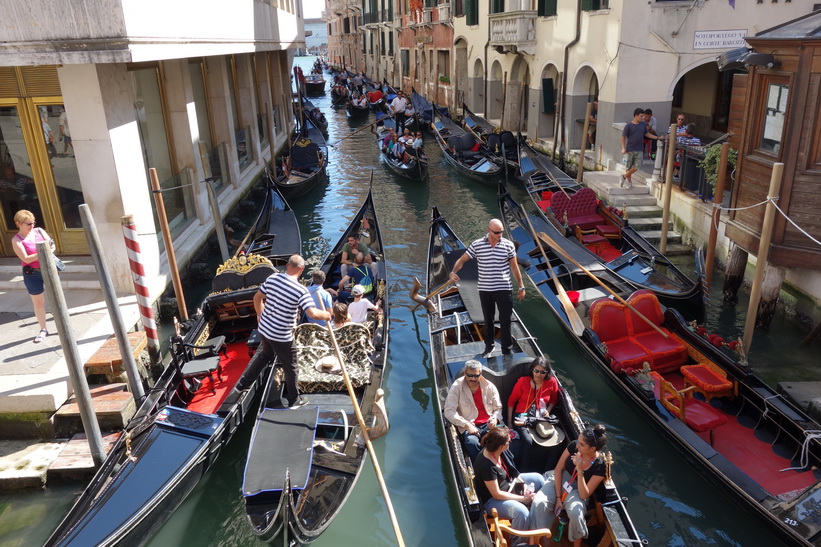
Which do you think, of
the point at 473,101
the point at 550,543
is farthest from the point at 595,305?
the point at 473,101

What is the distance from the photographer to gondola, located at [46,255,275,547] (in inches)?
145

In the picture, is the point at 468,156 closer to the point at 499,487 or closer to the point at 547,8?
the point at 547,8

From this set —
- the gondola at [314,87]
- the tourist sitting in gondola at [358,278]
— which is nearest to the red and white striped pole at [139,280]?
the tourist sitting in gondola at [358,278]

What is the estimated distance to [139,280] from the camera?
5.36 metres

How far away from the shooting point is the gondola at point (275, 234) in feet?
26.4

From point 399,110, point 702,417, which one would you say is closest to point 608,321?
point 702,417

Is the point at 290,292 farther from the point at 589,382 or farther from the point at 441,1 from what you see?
the point at 441,1

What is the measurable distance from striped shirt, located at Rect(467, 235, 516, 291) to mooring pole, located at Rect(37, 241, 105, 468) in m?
2.94

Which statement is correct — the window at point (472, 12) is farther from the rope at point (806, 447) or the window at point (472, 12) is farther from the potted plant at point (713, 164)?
the rope at point (806, 447)

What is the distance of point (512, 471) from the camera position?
3.96 meters

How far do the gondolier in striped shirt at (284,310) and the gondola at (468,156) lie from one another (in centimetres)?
851

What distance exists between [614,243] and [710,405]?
370cm

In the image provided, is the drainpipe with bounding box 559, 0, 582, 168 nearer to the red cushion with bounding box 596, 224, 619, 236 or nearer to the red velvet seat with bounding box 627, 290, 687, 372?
the red cushion with bounding box 596, 224, 619, 236

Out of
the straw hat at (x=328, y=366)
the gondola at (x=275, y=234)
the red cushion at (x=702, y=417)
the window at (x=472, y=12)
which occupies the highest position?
the window at (x=472, y=12)
